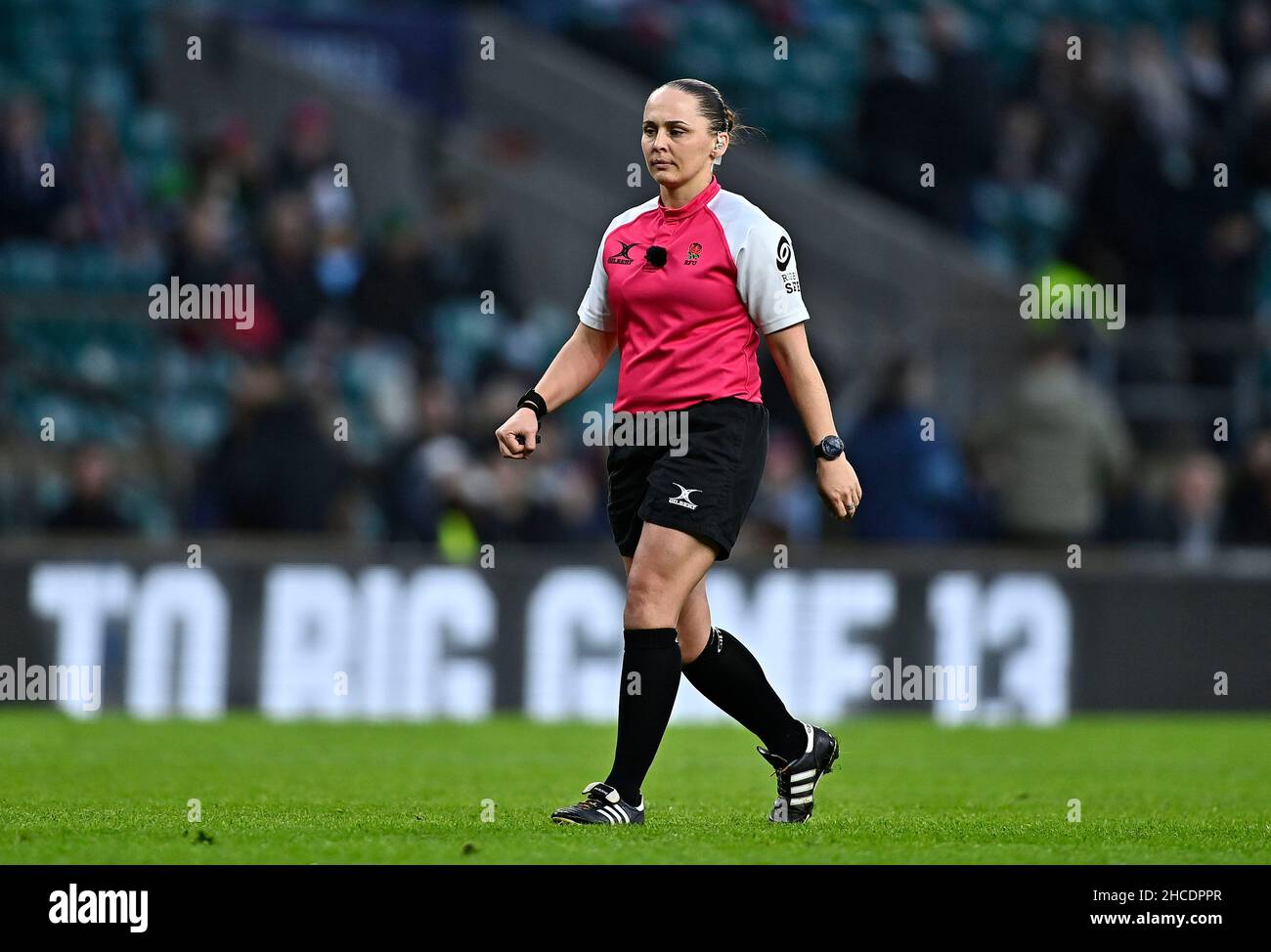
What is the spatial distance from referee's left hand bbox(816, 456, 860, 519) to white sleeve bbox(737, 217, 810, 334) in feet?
1.42

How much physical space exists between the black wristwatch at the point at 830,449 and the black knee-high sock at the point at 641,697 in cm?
65

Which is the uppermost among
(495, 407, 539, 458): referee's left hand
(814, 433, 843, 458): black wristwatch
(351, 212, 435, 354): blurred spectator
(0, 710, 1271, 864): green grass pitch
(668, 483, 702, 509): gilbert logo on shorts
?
(351, 212, 435, 354): blurred spectator

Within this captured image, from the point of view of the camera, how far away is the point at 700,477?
6.18 metres

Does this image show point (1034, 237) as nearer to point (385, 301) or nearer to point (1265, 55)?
point (1265, 55)

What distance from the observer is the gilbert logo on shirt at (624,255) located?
21.0 feet

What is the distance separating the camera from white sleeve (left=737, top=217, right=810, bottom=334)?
20.5ft

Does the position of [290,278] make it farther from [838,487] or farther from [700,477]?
[838,487]

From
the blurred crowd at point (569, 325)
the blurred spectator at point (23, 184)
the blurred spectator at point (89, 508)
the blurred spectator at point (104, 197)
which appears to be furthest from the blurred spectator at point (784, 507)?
the blurred spectator at point (23, 184)

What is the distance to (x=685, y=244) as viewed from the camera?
20.7 feet

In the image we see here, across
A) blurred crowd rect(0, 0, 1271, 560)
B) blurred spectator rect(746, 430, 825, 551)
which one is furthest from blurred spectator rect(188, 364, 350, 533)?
blurred spectator rect(746, 430, 825, 551)

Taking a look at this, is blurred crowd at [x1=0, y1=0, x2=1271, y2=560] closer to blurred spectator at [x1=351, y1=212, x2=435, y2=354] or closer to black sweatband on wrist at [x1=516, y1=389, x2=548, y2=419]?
blurred spectator at [x1=351, y1=212, x2=435, y2=354]

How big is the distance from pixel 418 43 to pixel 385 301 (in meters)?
5.23

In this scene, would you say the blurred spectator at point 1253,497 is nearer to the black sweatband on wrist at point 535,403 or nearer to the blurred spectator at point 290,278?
the blurred spectator at point 290,278
